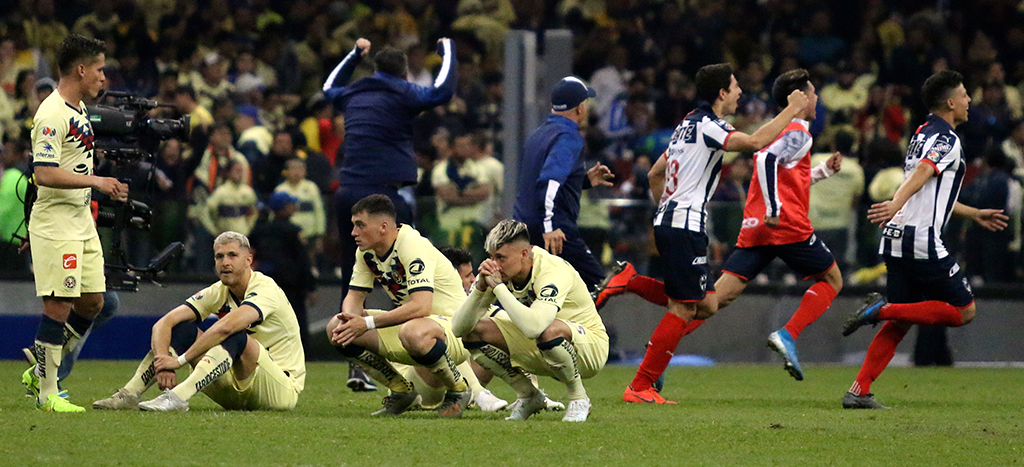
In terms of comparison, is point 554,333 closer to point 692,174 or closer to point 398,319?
point 398,319

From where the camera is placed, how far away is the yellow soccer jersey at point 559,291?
714 cm

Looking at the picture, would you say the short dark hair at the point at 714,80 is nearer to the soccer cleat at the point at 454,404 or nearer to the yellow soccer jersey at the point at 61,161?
the soccer cleat at the point at 454,404

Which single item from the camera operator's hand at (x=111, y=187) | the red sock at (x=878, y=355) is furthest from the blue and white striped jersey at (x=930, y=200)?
the camera operator's hand at (x=111, y=187)

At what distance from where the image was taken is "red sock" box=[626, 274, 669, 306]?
31.4 feet

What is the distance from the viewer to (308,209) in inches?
525

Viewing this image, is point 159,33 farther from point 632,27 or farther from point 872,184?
point 872,184

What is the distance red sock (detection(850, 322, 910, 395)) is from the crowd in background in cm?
429

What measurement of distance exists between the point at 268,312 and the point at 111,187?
1.09 m

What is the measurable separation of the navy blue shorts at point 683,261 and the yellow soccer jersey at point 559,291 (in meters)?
1.07

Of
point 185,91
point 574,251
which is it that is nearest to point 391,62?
point 574,251

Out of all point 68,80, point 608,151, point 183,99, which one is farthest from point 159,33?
point 68,80

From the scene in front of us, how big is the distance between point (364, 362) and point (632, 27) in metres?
12.3

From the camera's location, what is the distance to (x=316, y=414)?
764 cm

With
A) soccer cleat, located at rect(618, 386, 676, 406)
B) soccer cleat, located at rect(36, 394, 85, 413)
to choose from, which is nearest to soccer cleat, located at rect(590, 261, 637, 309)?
soccer cleat, located at rect(618, 386, 676, 406)
